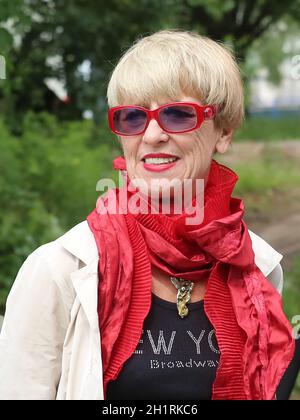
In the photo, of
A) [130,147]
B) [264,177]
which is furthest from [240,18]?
[130,147]

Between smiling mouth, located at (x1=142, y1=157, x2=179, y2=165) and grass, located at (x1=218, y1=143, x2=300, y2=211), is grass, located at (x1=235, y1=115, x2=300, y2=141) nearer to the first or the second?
grass, located at (x1=218, y1=143, x2=300, y2=211)

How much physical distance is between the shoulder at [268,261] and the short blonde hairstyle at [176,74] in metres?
0.41

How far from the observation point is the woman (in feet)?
6.87

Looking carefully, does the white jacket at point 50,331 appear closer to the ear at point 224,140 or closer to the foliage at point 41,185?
the ear at point 224,140

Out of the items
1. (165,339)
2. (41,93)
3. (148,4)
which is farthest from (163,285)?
(41,93)

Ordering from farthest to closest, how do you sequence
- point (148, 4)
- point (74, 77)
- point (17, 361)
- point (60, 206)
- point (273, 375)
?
point (74, 77) < point (148, 4) < point (60, 206) < point (273, 375) < point (17, 361)

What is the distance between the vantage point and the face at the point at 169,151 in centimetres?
225

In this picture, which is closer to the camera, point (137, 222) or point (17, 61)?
point (137, 222)

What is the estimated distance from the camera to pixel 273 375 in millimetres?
2229

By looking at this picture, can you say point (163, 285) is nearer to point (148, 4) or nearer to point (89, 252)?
point (89, 252)

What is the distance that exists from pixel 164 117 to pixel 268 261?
587 millimetres

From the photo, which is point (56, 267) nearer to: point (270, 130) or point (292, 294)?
point (292, 294)

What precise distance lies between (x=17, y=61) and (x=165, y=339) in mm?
7395

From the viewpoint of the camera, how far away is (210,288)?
2.27 metres
